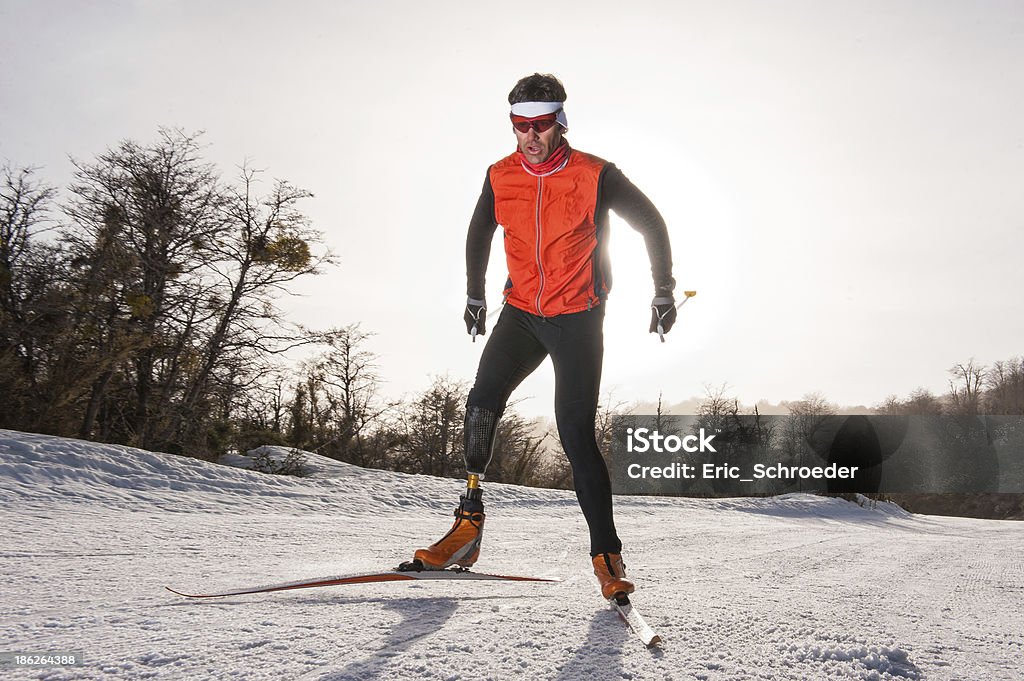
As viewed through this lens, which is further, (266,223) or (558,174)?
(266,223)

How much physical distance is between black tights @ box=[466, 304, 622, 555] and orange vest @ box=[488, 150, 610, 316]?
0.25 feet

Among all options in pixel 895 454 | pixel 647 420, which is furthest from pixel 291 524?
pixel 895 454

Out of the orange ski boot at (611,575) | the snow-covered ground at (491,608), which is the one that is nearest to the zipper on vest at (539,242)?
the orange ski boot at (611,575)

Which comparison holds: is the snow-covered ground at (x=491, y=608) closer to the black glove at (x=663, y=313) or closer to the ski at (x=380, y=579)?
the ski at (x=380, y=579)

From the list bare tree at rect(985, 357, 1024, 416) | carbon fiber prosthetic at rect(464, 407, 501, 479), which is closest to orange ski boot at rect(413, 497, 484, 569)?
carbon fiber prosthetic at rect(464, 407, 501, 479)

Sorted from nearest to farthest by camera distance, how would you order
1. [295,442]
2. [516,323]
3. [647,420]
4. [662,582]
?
[662,582]
[516,323]
[295,442]
[647,420]

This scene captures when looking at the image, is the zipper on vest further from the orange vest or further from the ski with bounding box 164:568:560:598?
the ski with bounding box 164:568:560:598

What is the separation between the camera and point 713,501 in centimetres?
1214

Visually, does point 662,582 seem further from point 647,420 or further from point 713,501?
point 647,420

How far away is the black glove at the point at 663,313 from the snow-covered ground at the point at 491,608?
96 centimetres

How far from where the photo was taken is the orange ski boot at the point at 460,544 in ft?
8.62

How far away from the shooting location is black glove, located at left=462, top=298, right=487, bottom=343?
332cm

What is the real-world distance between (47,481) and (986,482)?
4113 centimetres

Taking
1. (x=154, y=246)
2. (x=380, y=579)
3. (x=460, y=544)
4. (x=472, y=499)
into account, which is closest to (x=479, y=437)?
(x=472, y=499)
